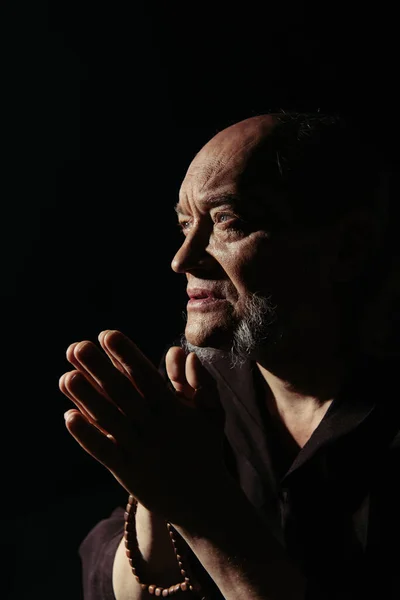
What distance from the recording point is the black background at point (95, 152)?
178 cm

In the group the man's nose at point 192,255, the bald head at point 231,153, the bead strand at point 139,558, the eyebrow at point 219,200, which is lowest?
the bead strand at point 139,558

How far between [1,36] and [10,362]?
0.82 meters

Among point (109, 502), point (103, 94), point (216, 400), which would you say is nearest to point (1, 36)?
point (103, 94)

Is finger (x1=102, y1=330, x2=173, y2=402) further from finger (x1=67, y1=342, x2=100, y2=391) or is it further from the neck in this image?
the neck

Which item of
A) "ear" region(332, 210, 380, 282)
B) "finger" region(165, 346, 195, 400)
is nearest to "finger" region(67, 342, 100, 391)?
"finger" region(165, 346, 195, 400)

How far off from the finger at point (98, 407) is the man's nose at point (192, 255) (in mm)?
316

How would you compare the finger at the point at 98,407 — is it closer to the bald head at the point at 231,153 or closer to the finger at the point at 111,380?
the finger at the point at 111,380

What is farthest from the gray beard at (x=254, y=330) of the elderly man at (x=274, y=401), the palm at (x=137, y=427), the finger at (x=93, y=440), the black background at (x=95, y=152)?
the black background at (x=95, y=152)

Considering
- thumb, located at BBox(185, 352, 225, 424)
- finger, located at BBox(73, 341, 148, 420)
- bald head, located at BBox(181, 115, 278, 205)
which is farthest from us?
bald head, located at BBox(181, 115, 278, 205)

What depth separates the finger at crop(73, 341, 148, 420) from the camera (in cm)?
103

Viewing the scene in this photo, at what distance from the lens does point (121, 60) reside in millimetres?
1866

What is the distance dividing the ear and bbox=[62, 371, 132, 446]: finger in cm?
51

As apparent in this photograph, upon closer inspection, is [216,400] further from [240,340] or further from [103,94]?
[103,94]

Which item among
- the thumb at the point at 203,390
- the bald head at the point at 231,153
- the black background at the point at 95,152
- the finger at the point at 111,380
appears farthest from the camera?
the black background at the point at 95,152
